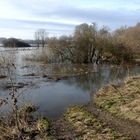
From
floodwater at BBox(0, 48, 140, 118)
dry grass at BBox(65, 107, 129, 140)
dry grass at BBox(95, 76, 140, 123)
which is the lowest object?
floodwater at BBox(0, 48, 140, 118)

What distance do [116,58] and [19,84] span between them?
24.1m

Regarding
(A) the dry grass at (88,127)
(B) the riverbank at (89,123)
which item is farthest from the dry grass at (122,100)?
(A) the dry grass at (88,127)

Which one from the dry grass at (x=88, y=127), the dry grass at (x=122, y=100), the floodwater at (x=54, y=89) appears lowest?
the floodwater at (x=54, y=89)

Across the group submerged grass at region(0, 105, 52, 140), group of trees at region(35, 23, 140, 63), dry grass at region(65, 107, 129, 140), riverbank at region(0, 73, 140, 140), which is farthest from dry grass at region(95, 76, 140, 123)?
group of trees at region(35, 23, 140, 63)

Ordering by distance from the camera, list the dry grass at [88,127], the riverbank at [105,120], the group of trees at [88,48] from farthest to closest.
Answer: the group of trees at [88,48] → the riverbank at [105,120] → the dry grass at [88,127]

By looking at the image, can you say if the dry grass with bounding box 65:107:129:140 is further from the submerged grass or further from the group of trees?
the group of trees

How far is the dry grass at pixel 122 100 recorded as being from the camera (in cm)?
1539

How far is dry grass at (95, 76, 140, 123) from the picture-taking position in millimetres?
15395

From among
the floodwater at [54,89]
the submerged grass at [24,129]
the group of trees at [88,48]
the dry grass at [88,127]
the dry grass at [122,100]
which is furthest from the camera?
the group of trees at [88,48]

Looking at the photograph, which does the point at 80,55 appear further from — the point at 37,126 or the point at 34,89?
the point at 37,126

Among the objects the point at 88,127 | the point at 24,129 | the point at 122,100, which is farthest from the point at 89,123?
the point at 122,100

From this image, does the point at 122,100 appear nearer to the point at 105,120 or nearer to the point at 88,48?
the point at 105,120

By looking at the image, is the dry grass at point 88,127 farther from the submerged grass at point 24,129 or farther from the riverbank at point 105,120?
the submerged grass at point 24,129

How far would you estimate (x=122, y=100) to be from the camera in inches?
699
